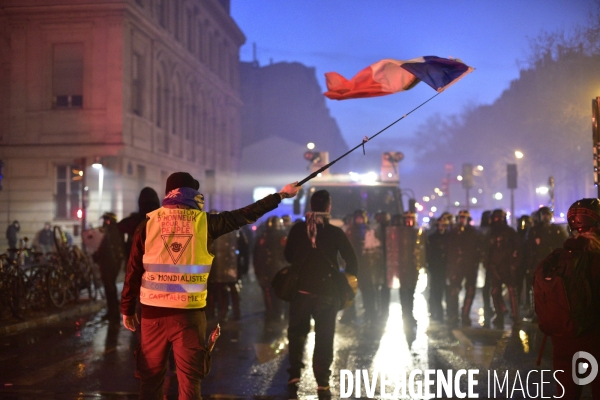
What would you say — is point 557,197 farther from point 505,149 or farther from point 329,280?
point 329,280

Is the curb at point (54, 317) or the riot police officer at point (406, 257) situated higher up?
the riot police officer at point (406, 257)

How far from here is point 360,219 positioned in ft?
39.9

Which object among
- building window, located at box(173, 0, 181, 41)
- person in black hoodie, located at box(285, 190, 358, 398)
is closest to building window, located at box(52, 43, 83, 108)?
building window, located at box(173, 0, 181, 41)

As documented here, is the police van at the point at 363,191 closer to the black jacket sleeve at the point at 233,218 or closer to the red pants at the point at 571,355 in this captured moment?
the black jacket sleeve at the point at 233,218

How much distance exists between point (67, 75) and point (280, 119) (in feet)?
170

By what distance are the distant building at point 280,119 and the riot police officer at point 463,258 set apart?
5131 centimetres

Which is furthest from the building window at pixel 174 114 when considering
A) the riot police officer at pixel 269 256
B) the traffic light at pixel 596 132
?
the traffic light at pixel 596 132

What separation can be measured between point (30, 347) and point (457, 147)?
293ft

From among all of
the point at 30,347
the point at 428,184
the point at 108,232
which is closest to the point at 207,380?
the point at 30,347

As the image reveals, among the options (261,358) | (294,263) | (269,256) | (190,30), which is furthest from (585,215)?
(190,30)

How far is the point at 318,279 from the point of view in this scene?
7082mm

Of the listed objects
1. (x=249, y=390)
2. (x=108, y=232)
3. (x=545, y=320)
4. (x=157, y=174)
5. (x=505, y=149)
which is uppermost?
(x=505, y=149)

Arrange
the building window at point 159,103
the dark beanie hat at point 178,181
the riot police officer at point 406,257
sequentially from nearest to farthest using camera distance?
the dark beanie hat at point 178,181, the riot police officer at point 406,257, the building window at point 159,103

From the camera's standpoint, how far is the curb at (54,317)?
37.2 feet
